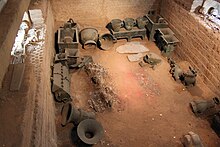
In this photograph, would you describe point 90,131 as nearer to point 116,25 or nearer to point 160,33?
point 116,25

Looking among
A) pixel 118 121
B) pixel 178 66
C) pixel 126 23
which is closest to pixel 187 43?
pixel 178 66

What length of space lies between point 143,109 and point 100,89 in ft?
3.64

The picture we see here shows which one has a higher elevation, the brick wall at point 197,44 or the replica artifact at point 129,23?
the replica artifact at point 129,23

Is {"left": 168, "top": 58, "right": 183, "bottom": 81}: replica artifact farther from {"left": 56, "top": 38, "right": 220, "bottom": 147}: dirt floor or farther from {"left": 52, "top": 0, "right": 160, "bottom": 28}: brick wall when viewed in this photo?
{"left": 52, "top": 0, "right": 160, "bottom": 28}: brick wall

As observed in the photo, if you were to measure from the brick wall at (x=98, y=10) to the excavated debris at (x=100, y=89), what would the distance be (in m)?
2.18

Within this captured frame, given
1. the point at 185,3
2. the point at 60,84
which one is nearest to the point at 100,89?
the point at 60,84

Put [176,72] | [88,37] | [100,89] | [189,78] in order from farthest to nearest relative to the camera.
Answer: [88,37] → [176,72] → [189,78] → [100,89]

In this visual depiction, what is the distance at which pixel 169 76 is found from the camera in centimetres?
571

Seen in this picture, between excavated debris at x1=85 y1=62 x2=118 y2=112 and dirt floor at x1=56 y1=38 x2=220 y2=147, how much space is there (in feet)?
0.42

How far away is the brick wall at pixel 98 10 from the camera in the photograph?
6.80 meters

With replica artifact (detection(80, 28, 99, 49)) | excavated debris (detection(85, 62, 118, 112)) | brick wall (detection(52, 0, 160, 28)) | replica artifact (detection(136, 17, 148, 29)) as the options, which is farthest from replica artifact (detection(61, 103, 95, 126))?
replica artifact (detection(136, 17, 148, 29))

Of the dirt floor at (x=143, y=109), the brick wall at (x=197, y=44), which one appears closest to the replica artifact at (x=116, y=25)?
the dirt floor at (x=143, y=109)

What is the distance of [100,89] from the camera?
4.97 metres

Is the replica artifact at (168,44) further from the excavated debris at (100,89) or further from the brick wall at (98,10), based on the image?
the excavated debris at (100,89)
